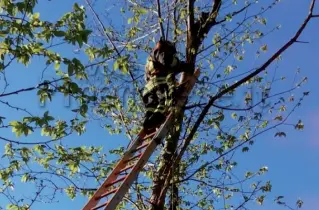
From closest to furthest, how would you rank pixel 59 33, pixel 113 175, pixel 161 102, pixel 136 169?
pixel 59 33, pixel 136 169, pixel 113 175, pixel 161 102

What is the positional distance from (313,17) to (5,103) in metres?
3.32

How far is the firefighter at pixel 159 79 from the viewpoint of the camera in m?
5.86

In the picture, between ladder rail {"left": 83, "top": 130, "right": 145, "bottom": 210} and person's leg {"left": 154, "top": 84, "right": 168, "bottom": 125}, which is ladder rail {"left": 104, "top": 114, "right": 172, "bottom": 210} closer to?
person's leg {"left": 154, "top": 84, "right": 168, "bottom": 125}

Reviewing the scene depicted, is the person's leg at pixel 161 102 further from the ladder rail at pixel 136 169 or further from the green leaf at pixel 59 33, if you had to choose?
the green leaf at pixel 59 33

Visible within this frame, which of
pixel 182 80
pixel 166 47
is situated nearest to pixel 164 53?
pixel 166 47

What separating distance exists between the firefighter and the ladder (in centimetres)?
17

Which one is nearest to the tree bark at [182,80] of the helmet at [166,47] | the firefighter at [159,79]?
the firefighter at [159,79]

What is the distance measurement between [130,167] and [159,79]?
4.00 feet

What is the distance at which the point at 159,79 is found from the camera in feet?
19.6

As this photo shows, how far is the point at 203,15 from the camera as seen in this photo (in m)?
7.07

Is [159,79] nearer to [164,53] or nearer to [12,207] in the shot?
[164,53]

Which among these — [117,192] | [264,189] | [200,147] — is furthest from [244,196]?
[117,192]

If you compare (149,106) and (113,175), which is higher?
(149,106)

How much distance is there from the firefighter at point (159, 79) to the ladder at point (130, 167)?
0.17m
